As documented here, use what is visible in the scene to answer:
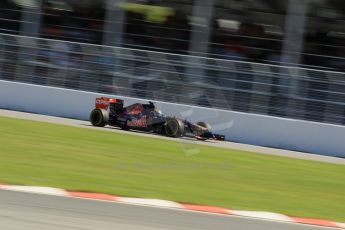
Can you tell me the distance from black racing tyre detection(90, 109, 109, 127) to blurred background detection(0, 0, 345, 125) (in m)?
1.87

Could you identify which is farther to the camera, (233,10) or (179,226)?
(233,10)

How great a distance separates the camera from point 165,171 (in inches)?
396

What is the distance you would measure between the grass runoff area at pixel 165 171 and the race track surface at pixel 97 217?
78 cm

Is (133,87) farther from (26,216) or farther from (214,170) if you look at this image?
(26,216)

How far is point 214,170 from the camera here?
34.9 feet

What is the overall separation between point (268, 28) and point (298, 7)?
37.0 inches

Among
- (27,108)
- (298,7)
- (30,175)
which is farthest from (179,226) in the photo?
(298,7)

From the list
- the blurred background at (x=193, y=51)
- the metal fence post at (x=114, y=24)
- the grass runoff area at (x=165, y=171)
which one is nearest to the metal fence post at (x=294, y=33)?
the blurred background at (x=193, y=51)

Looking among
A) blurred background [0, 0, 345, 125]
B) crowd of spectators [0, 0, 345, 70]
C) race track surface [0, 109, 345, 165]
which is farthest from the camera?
crowd of spectators [0, 0, 345, 70]

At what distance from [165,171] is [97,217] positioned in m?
3.54

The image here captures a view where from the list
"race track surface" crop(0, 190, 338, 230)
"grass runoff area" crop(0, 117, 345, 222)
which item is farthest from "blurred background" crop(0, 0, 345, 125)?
"race track surface" crop(0, 190, 338, 230)

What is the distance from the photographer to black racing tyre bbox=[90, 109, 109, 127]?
14.8 m

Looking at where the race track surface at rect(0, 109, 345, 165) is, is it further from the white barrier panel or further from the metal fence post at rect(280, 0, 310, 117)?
the metal fence post at rect(280, 0, 310, 117)

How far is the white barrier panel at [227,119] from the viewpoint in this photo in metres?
15.4
